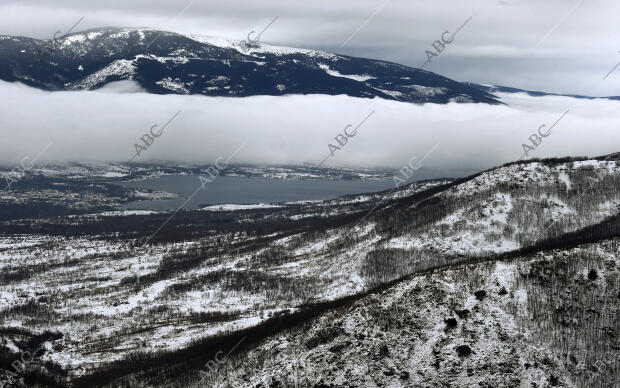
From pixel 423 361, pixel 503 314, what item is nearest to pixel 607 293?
pixel 503 314

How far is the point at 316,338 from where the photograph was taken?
455 ft

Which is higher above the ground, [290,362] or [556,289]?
[556,289]

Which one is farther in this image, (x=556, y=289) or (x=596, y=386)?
(x=556, y=289)

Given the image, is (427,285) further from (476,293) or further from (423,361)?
(423,361)

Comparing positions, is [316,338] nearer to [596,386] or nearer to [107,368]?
[596,386]

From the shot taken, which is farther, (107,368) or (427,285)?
(107,368)

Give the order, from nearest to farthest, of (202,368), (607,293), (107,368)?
(607,293) < (202,368) < (107,368)

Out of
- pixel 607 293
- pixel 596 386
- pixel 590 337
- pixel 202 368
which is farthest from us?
pixel 202 368

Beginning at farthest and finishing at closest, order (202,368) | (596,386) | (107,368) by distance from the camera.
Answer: (107,368) → (202,368) → (596,386)

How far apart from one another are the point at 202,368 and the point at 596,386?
92.4 metres

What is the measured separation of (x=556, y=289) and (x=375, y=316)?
145ft

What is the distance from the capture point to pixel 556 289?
472 feet

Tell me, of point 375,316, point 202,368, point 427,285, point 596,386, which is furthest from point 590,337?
point 202,368

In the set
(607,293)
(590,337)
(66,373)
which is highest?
(607,293)
